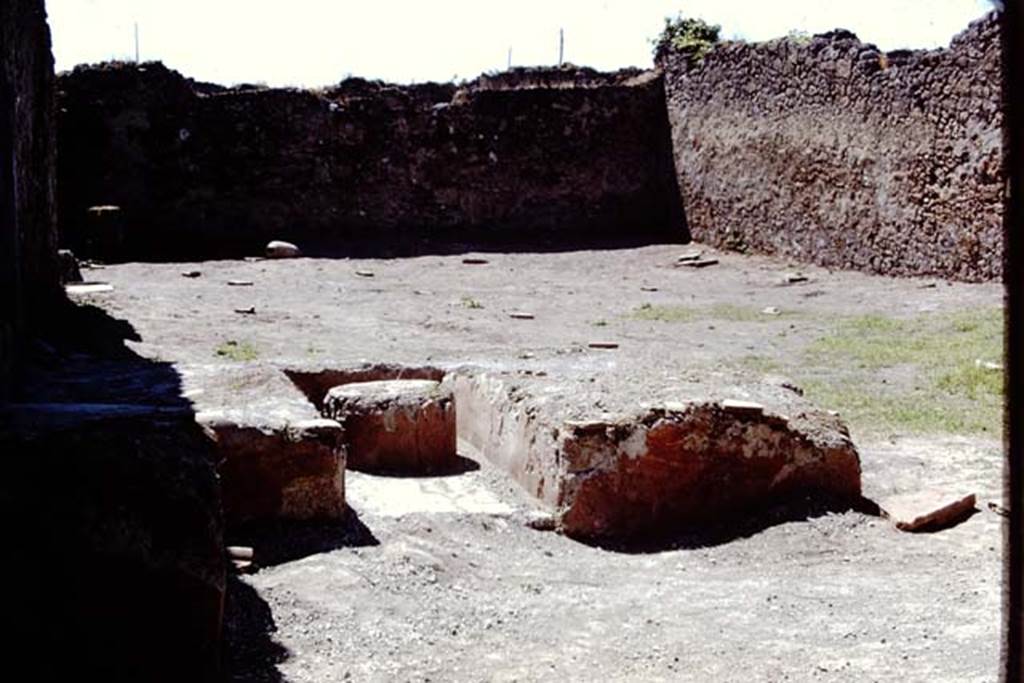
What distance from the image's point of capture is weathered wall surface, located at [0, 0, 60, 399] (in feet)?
18.0

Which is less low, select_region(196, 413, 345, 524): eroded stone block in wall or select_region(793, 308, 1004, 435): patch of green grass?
select_region(196, 413, 345, 524): eroded stone block in wall

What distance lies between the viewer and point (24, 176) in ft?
23.6

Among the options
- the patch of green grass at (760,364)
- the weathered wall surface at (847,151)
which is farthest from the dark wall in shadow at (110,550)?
the weathered wall surface at (847,151)

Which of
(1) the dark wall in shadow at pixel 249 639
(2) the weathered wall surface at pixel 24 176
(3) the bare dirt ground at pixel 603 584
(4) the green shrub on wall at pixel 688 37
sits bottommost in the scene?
(3) the bare dirt ground at pixel 603 584

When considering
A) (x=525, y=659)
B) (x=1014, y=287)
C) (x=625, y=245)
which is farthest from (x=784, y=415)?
(x=625, y=245)

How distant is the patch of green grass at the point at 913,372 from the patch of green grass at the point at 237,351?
386 centimetres

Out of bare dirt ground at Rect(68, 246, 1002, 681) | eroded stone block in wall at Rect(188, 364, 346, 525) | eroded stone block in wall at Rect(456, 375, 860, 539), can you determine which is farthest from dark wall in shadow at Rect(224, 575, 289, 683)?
eroded stone block in wall at Rect(456, 375, 860, 539)

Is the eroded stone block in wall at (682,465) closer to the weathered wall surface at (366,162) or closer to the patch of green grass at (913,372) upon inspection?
the patch of green grass at (913,372)

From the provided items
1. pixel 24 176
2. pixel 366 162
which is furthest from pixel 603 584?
→ pixel 366 162

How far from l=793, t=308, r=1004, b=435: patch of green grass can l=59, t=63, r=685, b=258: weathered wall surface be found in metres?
7.99

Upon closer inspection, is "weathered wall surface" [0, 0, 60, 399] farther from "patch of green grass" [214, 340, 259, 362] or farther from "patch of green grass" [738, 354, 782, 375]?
"patch of green grass" [738, 354, 782, 375]

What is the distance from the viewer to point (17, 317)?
18.7ft

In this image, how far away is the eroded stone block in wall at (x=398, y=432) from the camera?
629cm

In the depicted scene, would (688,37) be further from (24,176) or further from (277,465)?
(277,465)
